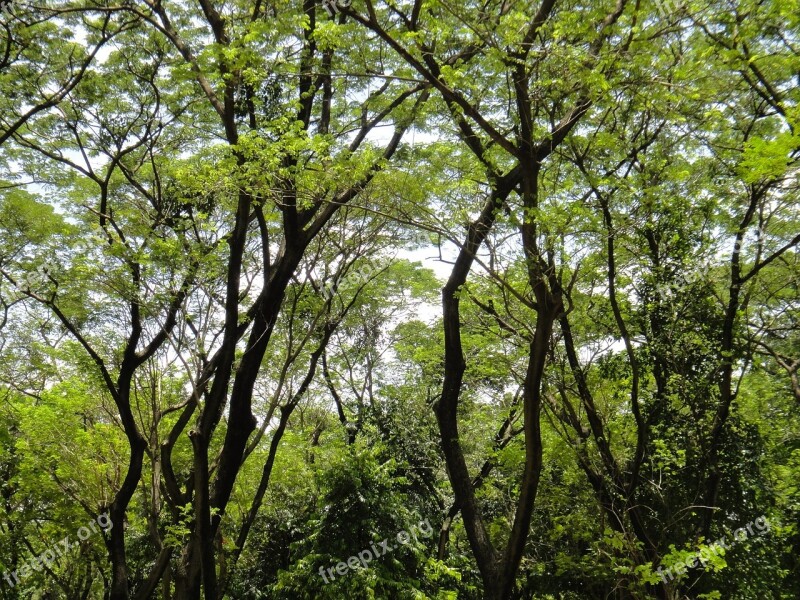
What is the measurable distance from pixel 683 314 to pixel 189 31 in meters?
6.38

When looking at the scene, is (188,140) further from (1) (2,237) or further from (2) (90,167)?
(1) (2,237)

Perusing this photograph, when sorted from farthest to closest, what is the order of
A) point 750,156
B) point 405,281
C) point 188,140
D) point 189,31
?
1. point 405,281
2. point 188,140
3. point 189,31
4. point 750,156

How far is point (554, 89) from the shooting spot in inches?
156

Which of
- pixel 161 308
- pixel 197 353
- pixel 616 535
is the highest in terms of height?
pixel 161 308

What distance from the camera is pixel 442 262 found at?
187 inches

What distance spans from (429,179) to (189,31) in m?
3.63

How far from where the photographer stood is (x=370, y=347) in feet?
39.1

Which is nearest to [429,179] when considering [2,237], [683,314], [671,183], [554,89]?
[554,89]

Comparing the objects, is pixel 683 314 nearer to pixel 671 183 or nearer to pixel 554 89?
pixel 671 183

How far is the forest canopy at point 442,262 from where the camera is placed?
169 inches

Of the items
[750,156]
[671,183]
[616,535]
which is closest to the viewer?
[750,156]

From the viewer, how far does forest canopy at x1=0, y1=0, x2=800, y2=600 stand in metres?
4.30

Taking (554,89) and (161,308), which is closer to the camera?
(554,89)

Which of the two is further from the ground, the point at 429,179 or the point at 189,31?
the point at 189,31
